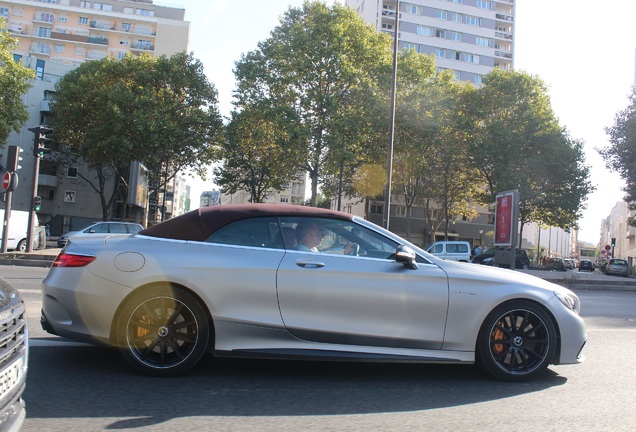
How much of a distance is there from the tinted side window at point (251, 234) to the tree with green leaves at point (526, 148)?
127 ft

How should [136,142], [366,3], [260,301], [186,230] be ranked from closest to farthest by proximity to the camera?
[260,301] → [186,230] → [136,142] → [366,3]

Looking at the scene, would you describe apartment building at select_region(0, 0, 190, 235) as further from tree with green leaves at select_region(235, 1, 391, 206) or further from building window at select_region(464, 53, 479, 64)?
tree with green leaves at select_region(235, 1, 391, 206)

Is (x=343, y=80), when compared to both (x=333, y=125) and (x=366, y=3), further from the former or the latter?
(x=366, y=3)

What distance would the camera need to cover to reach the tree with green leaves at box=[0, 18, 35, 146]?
33000 millimetres

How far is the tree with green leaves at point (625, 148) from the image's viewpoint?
109 feet

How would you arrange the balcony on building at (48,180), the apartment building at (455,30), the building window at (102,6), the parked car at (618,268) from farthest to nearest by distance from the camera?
1. the building window at (102,6)
2. the apartment building at (455,30)
3. the balcony on building at (48,180)
4. the parked car at (618,268)

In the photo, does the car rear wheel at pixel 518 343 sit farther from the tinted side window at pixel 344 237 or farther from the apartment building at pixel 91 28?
the apartment building at pixel 91 28

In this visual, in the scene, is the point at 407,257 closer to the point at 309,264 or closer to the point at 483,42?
the point at 309,264

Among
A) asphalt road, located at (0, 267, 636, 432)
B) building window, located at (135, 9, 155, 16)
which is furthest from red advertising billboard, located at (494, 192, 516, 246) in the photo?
building window, located at (135, 9, 155, 16)

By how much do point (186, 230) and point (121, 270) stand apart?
24.4 inches

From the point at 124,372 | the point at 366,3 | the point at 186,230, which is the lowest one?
the point at 124,372

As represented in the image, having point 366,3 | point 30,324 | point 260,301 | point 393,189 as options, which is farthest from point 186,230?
point 366,3

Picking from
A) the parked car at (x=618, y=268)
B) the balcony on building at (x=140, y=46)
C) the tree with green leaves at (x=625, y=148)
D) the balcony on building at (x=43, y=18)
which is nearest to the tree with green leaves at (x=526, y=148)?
the tree with green leaves at (x=625, y=148)

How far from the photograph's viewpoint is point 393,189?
4669 centimetres
